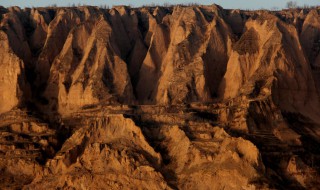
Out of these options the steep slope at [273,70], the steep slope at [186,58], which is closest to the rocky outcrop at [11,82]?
the steep slope at [186,58]

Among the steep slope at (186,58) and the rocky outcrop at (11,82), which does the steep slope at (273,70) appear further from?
the rocky outcrop at (11,82)

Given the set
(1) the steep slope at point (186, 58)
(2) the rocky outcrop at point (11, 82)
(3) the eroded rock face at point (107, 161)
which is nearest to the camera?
(3) the eroded rock face at point (107, 161)

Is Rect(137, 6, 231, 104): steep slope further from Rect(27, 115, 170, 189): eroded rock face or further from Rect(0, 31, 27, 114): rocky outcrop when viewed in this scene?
Rect(0, 31, 27, 114): rocky outcrop

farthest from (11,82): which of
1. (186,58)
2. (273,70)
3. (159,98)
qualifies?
(273,70)

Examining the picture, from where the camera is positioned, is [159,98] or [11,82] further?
[11,82]

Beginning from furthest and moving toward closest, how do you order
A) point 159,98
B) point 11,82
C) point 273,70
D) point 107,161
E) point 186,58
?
point 11,82 → point 186,58 → point 159,98 → point 273,70 → point 107,161

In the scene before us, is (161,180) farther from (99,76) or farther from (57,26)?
(57,26)

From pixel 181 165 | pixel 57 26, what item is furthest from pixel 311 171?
pixel 57 26

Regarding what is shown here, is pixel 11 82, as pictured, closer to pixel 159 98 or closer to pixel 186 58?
pixel 159 98
